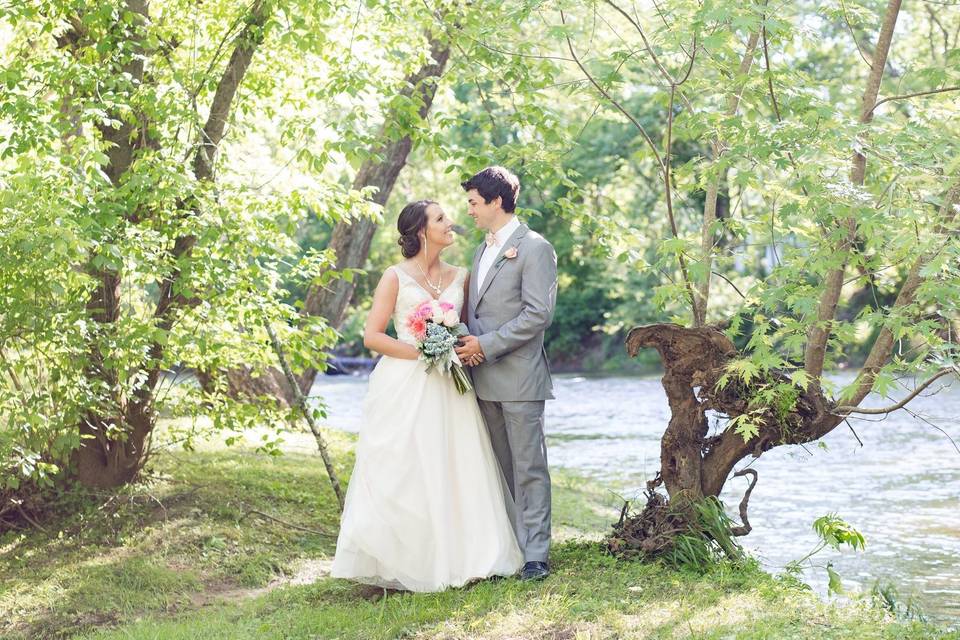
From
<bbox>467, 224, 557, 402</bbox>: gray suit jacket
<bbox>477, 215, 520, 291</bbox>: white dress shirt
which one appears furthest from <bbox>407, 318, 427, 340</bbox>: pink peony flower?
<bbox>477, 215, 520, 291</bbox>: white dress shirt

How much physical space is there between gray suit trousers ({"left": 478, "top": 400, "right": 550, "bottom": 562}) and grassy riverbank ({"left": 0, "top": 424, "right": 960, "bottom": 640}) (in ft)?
0.74

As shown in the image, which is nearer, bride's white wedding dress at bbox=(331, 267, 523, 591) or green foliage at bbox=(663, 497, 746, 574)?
bride's white wedding dress at bbox=(331, 267, 523, 591)

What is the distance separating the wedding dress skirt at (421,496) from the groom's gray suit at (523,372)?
0.12 metres

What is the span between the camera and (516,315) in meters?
5.66

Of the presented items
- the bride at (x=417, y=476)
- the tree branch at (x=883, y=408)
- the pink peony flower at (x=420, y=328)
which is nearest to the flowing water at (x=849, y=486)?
the tree branch at (x=883, y=408)

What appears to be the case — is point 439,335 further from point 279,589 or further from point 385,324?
point 279,589

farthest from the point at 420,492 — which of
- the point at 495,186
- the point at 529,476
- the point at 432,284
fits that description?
the point at 495,186

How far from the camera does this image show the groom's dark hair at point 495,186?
221 inches

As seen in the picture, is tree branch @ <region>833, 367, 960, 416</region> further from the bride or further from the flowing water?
the bride

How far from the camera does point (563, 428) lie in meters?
17.1

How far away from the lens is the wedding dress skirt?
18.0ft

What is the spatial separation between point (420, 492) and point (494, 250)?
1345 millimetres

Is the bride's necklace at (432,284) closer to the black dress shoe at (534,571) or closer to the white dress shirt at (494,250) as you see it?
the white dress shirt at (494,250)

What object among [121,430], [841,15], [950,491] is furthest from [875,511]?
[121,430]
